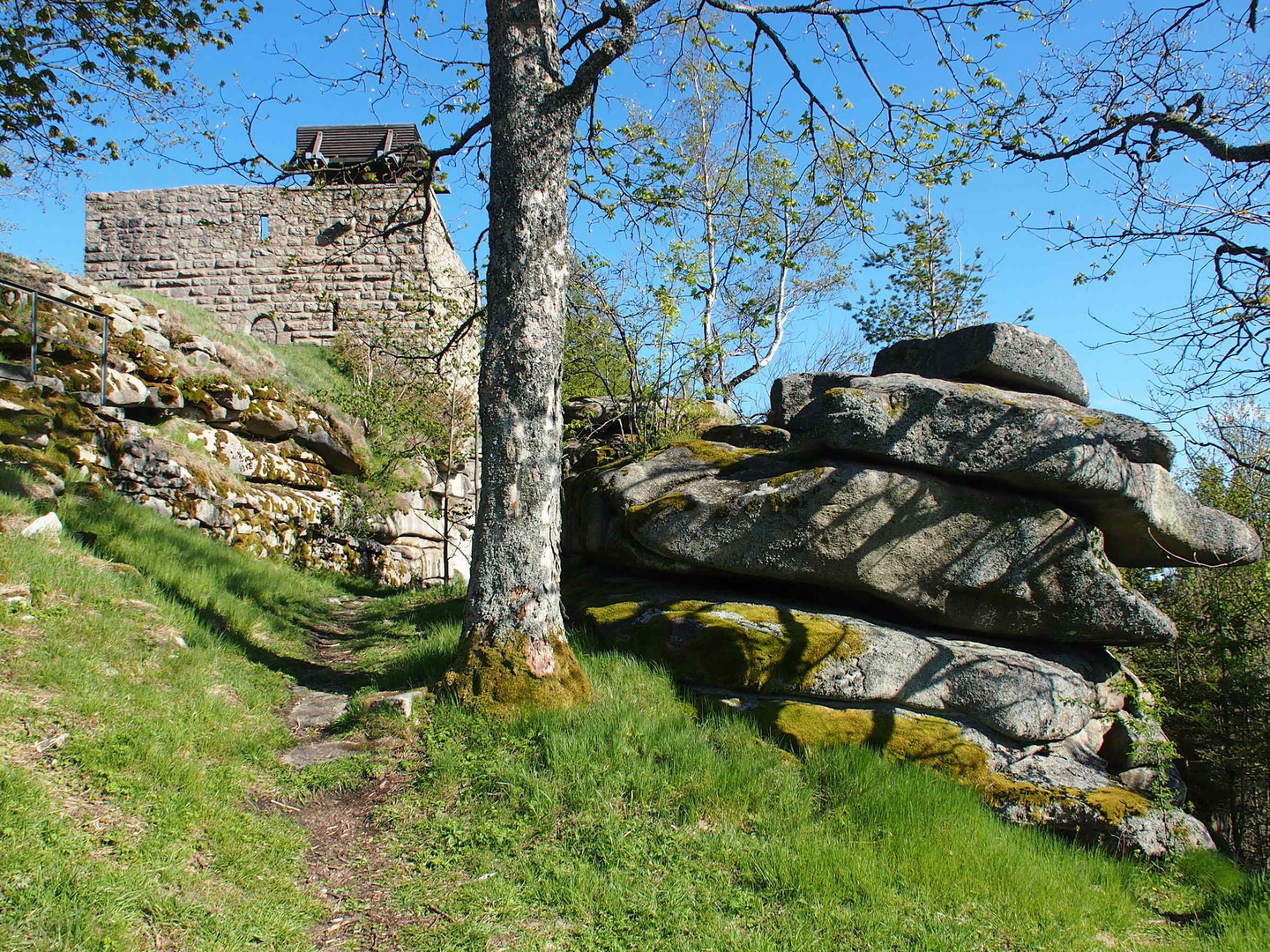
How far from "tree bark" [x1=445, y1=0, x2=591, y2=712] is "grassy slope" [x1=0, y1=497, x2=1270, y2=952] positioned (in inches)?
15.5

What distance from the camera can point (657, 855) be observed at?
3.72 meters

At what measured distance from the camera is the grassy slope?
298cm

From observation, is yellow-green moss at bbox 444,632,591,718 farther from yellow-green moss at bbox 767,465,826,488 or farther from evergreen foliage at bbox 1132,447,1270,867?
evergreen foliage at bbox 1132,447,1270,867

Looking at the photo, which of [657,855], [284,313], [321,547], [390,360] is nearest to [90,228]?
[284,313]

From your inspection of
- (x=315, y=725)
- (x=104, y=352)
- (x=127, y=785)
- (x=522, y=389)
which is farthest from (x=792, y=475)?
(x=104, y=352)

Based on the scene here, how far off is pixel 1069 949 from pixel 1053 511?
3109 millimetres

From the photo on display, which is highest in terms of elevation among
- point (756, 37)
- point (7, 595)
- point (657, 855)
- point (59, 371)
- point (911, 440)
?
point (756, 37)

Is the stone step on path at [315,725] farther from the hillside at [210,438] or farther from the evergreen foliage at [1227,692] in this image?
the evergreen foliage at [1227,692]

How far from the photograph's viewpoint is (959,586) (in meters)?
5.60

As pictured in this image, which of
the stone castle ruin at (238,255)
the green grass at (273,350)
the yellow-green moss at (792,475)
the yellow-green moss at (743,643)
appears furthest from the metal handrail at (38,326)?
the stone castle ruin at (238,255)

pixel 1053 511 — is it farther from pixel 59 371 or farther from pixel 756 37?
pixel 59 371

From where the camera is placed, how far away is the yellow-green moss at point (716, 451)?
21.6 ft

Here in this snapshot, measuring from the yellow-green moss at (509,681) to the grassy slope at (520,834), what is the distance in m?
0.13

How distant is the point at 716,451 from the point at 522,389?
8.06 feet
